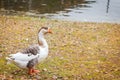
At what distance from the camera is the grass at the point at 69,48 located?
13.9 metres

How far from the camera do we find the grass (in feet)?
45.4

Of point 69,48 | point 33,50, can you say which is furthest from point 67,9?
point 33,50

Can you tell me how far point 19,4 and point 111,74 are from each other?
2616 cm

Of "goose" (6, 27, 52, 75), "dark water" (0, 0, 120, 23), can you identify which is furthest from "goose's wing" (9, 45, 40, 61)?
"dark water" (0, 0, 120, 23)

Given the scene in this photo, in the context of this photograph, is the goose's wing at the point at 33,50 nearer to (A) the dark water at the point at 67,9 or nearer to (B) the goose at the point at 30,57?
(B) the goose at the point at 30,57

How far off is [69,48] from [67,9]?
1877cm

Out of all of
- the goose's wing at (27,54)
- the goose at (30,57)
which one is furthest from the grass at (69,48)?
the goose's wing at (27,54)

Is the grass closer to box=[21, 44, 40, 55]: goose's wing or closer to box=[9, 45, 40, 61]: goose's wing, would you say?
box=[9, 45, 40, 61]: goose's wing

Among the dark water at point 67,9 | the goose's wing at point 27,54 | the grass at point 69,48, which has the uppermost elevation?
the goose's wing at point 27,54

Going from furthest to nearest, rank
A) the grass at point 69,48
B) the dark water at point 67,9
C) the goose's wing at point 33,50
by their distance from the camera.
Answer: the dark water at point 67,9 < the grass at point 69,48 < the goose's wing at point 33,50

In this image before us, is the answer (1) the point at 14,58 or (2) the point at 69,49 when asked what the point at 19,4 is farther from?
(1) the point at 14,58

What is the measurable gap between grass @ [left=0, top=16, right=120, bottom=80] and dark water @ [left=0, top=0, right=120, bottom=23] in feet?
18.0

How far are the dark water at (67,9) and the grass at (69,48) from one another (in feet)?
18.0

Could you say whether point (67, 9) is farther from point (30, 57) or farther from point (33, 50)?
point (30, 57)
